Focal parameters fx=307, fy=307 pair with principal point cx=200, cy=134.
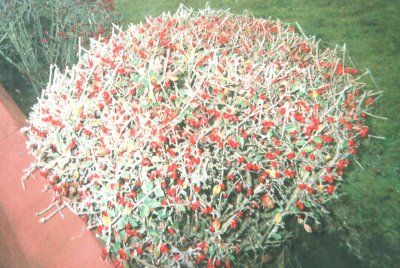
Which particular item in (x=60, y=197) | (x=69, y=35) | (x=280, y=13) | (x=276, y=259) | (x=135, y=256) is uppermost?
(x=69, y=35)

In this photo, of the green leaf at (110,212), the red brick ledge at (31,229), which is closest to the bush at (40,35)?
the red brick ledge at (31,229)

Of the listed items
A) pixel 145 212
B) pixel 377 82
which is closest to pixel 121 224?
pixel 145 212

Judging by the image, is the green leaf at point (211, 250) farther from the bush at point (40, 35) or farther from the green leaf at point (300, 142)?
the bush at point (40, 35)

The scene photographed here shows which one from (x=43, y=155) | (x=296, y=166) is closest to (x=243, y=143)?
(x=296, y=166)

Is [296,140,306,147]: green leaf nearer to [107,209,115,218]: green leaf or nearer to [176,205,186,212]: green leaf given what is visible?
[176,205,186,212]: green leaf

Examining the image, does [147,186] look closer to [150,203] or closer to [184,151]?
[150,203]

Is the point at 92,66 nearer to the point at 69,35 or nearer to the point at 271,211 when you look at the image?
the point at 271,211

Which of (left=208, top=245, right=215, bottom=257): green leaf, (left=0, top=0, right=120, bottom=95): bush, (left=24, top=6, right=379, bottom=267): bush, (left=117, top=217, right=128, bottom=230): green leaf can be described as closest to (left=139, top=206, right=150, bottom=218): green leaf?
(left=24, top=6, right=379, bottom=267): bush

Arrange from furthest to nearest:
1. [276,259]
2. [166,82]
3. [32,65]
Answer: [32,65], [276,259], [166,82]
